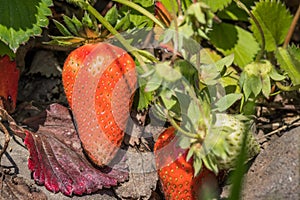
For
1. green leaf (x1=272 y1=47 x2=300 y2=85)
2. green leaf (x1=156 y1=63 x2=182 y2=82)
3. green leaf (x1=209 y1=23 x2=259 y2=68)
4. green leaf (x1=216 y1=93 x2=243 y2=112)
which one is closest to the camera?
green leaf (x1=156 y1=63 x2=182 y2=82)

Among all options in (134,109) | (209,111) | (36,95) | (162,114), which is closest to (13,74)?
(36,95)

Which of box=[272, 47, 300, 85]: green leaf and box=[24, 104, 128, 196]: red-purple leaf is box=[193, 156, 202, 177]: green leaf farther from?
box=[272, 47, 300, 85]: green leaf

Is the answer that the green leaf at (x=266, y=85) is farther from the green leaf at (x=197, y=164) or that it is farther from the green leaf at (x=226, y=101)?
the green leaf at (x=197, y=164)

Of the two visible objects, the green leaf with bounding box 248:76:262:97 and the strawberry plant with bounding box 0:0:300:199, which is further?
the green leaf with bounding box 248:76:262:97

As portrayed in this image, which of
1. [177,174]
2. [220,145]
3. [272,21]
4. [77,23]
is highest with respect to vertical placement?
[77,23]

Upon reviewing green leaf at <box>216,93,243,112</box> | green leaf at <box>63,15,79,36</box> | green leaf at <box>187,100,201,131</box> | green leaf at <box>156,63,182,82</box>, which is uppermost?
green leaf at <box>63,15,79,36</box>

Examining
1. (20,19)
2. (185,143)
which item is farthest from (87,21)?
(185,143)

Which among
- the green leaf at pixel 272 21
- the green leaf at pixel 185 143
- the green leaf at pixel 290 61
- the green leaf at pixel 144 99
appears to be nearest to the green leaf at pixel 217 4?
the green leaf at pixel 272 21

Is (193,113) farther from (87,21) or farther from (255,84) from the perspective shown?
(87,21)

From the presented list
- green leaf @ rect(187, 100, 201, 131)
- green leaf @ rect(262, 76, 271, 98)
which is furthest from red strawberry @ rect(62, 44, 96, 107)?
green leaf @ rect(262, 76, 271, 98)
